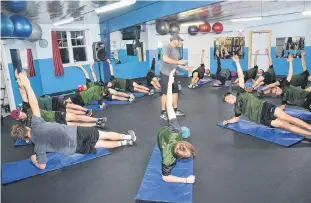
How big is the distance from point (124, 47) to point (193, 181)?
9178 mm

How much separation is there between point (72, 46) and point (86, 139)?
6.90m

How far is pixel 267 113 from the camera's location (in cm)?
365

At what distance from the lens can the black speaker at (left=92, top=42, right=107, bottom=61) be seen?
291 inches

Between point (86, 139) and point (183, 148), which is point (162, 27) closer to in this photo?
point (86, 139)

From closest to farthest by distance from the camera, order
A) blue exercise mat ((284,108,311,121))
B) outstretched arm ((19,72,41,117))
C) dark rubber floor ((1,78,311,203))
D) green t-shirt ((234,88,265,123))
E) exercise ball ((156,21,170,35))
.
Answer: dark rubber floor ((1,78,311,203))
outstretched arm ((19,72,41,117))
green t-shirt ((234,88,265,123))
blue exercise mat ((284,108,311,121))
exercise ball ((156,21,170,35))

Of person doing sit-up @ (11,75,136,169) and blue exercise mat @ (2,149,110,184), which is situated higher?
person doing sit-up @ (11,75,136,169)

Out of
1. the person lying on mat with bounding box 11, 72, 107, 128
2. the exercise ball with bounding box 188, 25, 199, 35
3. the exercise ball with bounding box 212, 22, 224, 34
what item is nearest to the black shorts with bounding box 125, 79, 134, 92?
the person lying on mat with bounding box 11, 72, 107, 128

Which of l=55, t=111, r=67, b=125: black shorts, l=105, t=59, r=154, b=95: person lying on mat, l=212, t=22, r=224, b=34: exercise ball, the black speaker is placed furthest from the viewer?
l=212, t=22, r=224, b=34: exercise ball

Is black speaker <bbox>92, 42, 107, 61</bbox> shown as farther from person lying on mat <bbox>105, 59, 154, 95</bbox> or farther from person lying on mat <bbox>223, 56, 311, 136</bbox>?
person lying on mat <bbox>223, 56, 311, 136</bbox>

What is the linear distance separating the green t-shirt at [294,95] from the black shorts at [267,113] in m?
1.12

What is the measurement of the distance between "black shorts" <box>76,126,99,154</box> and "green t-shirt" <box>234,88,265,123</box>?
2.36 m

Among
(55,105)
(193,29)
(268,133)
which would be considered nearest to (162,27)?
(193,29)

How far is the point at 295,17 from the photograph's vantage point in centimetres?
920

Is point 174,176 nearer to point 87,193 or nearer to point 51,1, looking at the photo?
point 87,193
